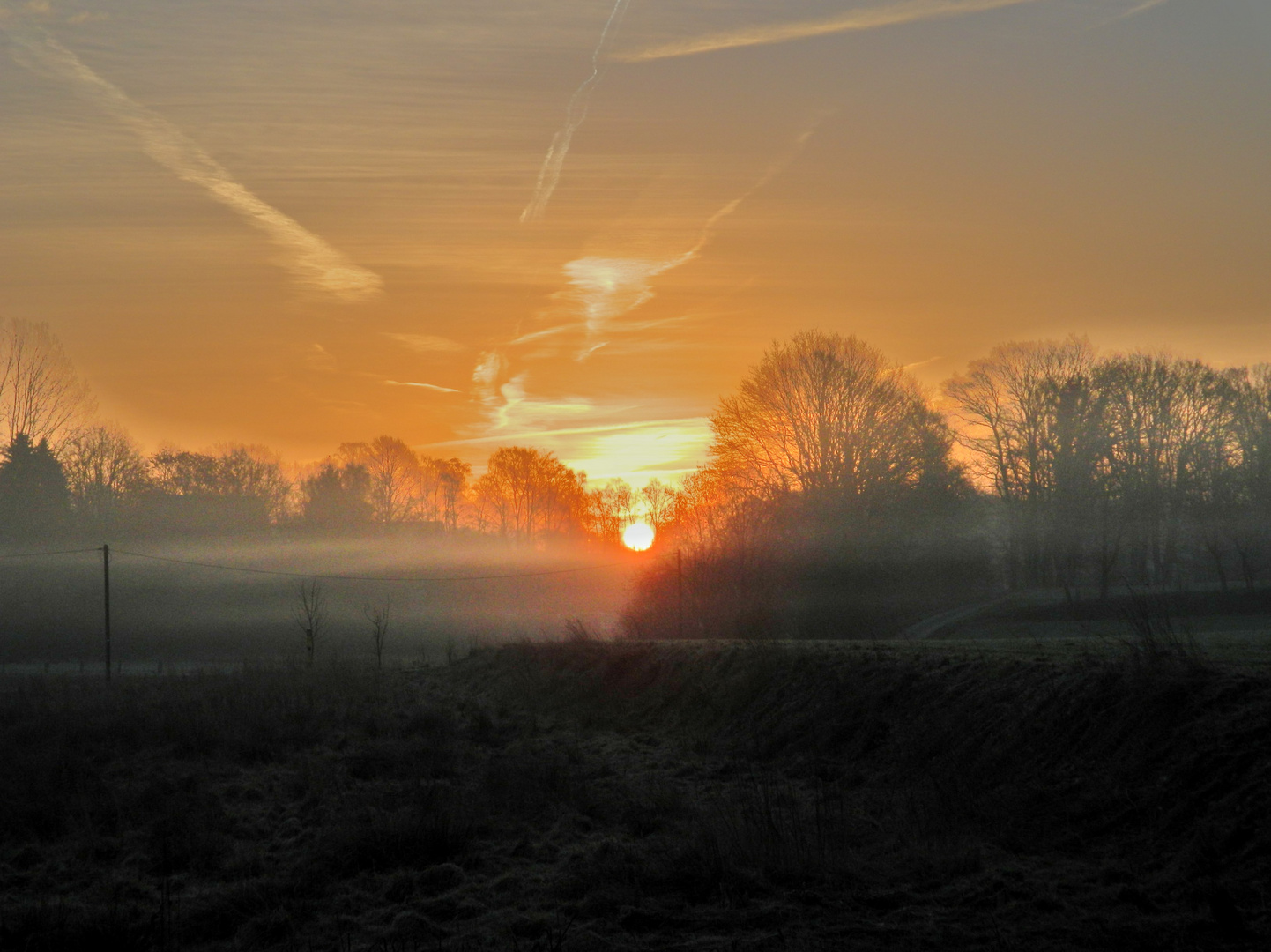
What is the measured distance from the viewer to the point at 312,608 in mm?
62250

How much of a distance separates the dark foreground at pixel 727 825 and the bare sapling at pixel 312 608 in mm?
35998

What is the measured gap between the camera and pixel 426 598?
70.8 meters

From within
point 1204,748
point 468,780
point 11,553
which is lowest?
point 468,780

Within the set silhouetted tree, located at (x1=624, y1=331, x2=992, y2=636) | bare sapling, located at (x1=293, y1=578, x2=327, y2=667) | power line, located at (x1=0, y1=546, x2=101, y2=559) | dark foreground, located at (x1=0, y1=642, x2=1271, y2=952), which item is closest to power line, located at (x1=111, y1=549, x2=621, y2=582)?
bare sapling, located at (x1=293, y1=578, x2=327, y2=667)

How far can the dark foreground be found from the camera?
8211mm

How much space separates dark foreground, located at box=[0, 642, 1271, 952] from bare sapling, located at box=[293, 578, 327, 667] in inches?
1417

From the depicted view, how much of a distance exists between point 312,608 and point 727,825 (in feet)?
184

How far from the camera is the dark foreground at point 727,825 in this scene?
8211 mm

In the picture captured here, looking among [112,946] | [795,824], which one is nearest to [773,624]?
[795,824]

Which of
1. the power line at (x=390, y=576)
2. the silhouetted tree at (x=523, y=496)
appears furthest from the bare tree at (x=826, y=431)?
the silhouetted tree at (x=523, y=496)

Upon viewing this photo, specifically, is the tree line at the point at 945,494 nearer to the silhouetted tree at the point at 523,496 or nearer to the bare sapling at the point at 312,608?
the bare sapling at the point at 312,608

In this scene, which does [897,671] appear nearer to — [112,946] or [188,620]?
[112,946]

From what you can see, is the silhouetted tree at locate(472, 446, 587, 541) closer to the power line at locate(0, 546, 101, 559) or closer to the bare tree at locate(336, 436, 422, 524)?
the bare tree at locate(336, 436, 422, 524)

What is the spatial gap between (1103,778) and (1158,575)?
54.9 meters
